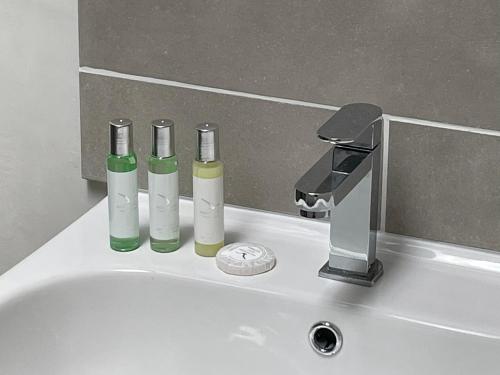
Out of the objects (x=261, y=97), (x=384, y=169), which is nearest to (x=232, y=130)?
(x=261, y=97)

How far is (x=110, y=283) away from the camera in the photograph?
107 centimetres

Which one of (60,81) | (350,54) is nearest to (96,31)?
(60,81)

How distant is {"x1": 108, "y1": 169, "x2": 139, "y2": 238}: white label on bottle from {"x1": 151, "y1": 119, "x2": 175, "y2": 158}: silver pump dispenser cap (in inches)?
1.6

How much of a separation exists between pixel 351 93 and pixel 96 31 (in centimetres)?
31

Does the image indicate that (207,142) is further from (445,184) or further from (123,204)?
→ (445,184)

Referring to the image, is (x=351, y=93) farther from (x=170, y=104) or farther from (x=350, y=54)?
(x=170, y=104)

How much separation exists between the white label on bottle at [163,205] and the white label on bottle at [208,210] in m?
0.02

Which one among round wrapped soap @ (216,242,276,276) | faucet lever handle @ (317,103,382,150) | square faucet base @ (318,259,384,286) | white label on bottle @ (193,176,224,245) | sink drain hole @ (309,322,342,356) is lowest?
sink drain hole @ (309,322,342,356)

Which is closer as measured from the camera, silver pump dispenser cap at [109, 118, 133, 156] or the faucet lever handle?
the faucet lever handle

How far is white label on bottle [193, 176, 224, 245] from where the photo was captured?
3.46 ft

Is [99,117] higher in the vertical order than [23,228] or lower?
higher

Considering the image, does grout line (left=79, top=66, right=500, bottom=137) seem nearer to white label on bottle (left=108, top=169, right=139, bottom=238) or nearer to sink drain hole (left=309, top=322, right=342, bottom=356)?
white label on bottle (left=108, top=169, right=139, bottom=238)

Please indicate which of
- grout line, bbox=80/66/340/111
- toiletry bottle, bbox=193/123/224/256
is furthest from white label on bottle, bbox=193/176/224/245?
grout line, bbox=80/66/340/111

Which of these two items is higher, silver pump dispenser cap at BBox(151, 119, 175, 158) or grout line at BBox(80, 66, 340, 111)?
grout line at BBox(80, 66, 340, 111)
